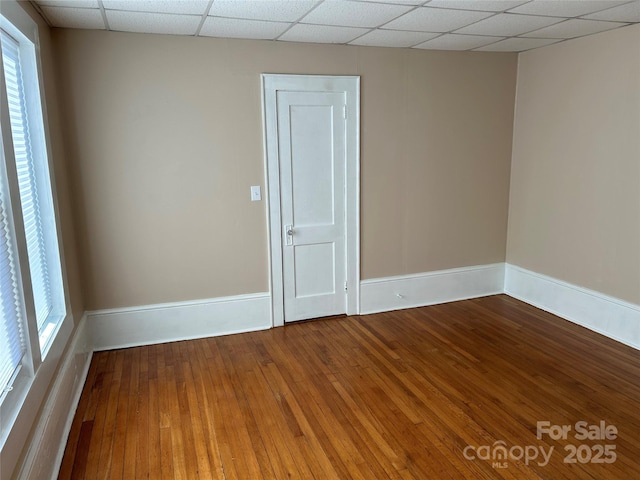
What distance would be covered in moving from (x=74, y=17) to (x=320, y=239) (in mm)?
2454

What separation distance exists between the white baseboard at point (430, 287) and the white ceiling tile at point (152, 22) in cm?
259

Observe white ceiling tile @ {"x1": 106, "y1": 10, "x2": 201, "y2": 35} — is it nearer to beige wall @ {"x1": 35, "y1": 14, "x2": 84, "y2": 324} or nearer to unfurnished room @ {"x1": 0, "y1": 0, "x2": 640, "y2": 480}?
unfurnished room @ {"x1": 0, "y1": 0, "x2": 640, "y2": 480}

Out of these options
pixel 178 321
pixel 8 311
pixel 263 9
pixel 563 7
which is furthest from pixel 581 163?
pixel 8 311

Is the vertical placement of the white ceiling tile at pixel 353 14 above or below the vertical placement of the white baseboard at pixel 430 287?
above

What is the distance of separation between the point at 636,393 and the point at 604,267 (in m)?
1.20

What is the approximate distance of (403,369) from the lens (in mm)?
3387

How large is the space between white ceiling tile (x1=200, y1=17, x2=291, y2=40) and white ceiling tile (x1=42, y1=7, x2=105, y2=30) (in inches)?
26.9

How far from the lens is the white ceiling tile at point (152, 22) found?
9.79 feet

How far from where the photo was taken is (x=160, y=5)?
278 centimetres

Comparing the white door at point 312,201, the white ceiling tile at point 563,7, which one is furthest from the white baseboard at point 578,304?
the white ceiling tile at point 563,7

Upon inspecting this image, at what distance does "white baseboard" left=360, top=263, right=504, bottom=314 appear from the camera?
449 cm

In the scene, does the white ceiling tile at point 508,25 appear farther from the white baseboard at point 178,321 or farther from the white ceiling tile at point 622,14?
the white baseboard at point 178,321

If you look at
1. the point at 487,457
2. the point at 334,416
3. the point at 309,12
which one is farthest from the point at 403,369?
the point at 309,12

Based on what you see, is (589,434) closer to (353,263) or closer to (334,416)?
(334,416)
